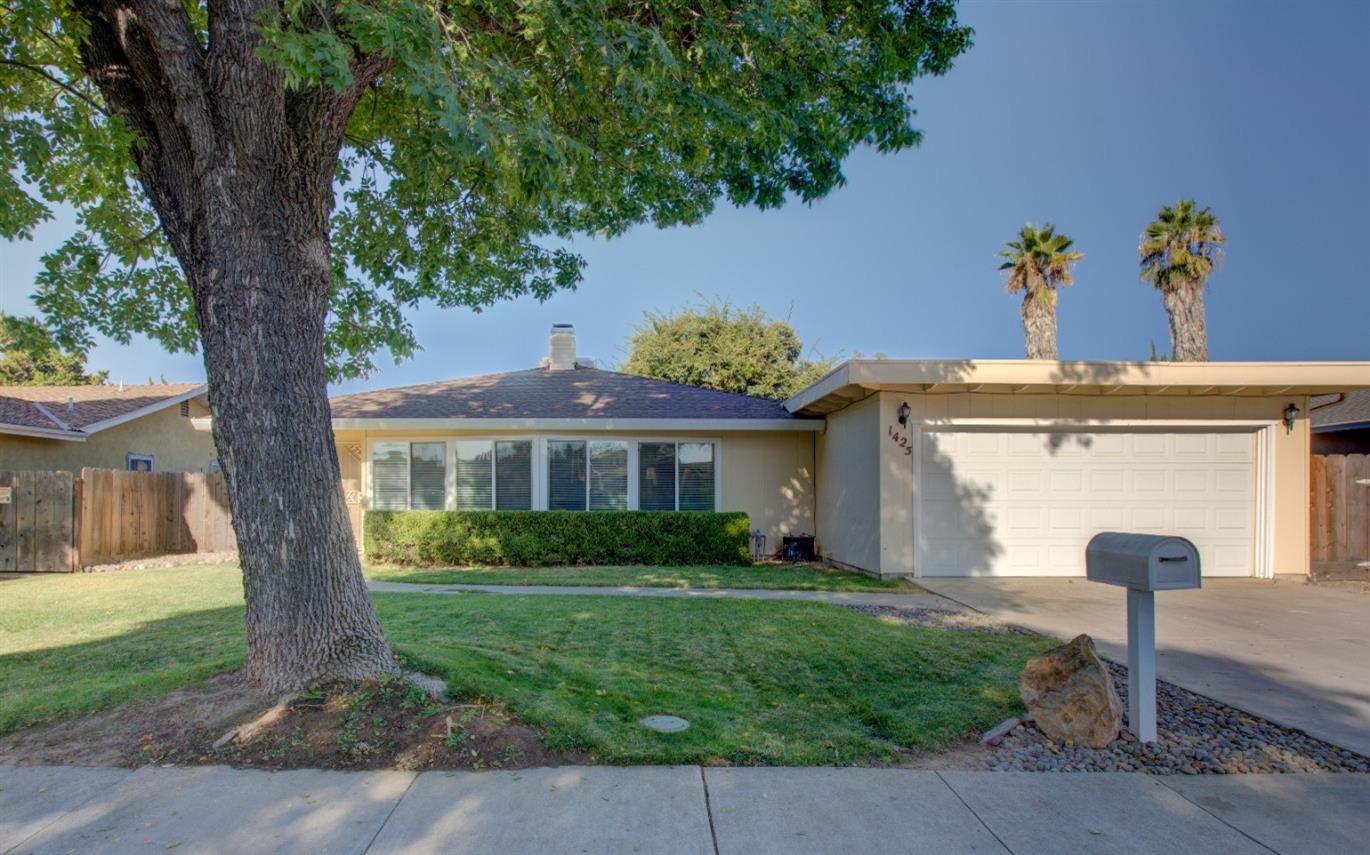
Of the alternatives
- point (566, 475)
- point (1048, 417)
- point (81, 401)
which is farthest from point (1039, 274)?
point (81, 401)

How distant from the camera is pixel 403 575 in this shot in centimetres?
1117

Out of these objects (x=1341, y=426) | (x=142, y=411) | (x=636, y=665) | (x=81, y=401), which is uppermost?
(x=81, y=401)

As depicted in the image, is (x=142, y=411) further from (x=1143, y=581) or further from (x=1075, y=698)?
(x=1143, y=581)

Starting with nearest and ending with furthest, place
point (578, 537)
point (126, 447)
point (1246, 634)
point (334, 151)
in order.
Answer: point (334, 151) → point (1246, 634) → point (578, 537) → point (126, 447)

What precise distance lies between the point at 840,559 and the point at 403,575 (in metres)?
7.14

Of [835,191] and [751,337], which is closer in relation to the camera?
[835,191]

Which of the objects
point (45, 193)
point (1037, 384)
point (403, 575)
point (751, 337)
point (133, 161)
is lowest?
point (403, 575)

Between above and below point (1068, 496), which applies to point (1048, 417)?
above

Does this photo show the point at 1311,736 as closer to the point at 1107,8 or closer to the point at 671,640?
the point at 671,640

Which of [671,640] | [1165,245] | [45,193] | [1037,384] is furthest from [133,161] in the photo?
[1165,245]

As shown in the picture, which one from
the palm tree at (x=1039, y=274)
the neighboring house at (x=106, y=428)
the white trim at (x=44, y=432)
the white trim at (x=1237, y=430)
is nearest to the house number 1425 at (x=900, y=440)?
the white trim at (x=1237, y=430)

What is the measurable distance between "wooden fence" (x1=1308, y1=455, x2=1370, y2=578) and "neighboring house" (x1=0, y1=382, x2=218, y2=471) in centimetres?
1902

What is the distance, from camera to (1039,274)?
1955cm

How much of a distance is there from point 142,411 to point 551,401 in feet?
34.2
